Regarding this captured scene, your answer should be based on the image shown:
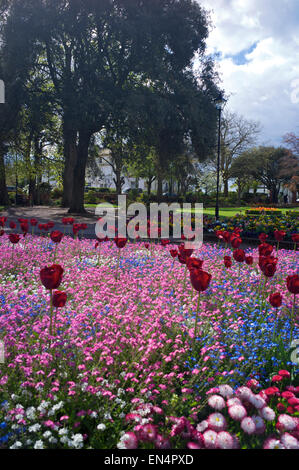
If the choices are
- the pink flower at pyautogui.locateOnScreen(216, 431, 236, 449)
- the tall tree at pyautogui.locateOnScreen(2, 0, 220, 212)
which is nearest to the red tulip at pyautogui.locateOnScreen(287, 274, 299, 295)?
the pink flower at pyautogui.locateOnScreen(216, 431, 236, 449)

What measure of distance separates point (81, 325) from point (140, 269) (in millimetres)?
2979

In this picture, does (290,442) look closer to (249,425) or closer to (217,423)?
(249,425)

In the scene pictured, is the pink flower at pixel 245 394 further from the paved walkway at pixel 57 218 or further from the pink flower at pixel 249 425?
the paved walkway at pixel 57 218

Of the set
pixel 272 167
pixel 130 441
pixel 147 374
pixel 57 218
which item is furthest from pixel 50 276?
pixel 272 167

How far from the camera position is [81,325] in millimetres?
3422

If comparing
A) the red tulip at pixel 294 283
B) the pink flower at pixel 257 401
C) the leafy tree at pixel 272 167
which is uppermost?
the leafy tree at pixel 272 167

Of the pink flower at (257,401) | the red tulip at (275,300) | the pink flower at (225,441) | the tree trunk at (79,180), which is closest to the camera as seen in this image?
the pink flower at (225,441)

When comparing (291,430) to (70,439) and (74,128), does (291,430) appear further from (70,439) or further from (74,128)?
(74,128)

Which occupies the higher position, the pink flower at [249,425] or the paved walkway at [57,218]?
the paved walkway at [57,218]

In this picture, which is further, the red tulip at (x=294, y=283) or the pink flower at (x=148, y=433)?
the red tulip at (x=294, y=283)

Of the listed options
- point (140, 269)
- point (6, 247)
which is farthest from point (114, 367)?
point (6, 247)

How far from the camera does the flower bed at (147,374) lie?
7.13 ft

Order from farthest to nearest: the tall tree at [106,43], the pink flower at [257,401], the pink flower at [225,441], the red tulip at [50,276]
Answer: the tall tree at [106,43] < the red tulip at [50,276] < the pink flower at [257,401] < the pink flower at [225,441]

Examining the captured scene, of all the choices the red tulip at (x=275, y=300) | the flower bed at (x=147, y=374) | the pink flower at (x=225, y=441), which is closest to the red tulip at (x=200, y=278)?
the flower bed at (x=147, y=374)
